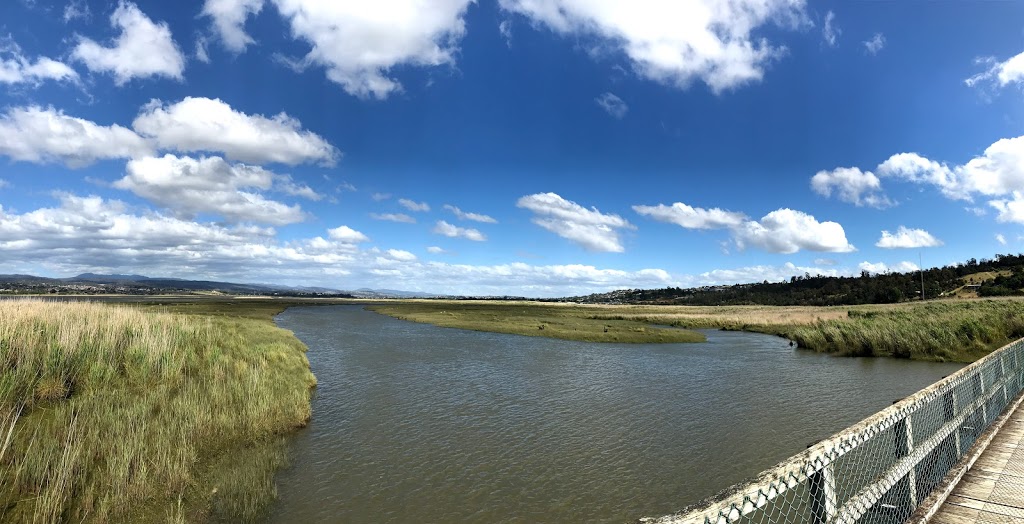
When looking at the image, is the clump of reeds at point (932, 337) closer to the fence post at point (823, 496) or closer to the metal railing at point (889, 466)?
the metal railing at point (889, 466)

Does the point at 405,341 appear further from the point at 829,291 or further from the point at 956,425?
the point at 829,291

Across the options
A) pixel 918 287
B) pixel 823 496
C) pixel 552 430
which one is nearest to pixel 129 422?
pixel 552 430

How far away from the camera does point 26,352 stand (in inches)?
447

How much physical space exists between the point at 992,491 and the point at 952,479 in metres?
0.48

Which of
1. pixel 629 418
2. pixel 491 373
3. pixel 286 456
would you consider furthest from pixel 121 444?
pixel 491 373

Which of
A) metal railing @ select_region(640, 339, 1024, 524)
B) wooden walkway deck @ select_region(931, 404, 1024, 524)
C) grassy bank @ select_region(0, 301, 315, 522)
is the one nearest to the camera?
metal railing @ select_region(640, 339, 1024, 524)

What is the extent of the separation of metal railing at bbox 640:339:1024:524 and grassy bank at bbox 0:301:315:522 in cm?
899

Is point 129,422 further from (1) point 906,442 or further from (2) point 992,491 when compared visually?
(2) point 992,491

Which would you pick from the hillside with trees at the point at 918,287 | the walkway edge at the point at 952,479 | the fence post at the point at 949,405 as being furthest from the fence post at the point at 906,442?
the hillside with trees at the point at 918,287

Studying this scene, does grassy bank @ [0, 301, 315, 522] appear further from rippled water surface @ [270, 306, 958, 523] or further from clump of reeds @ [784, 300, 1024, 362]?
clump of reeds @ [784, 300, 1024, 362]

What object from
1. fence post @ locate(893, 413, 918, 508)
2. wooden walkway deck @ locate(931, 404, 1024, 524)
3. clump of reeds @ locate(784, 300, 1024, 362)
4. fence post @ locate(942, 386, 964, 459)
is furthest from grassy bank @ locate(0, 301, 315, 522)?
clump of reeds @ locate(784, 300, 1024, 362)

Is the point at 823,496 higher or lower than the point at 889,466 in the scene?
higher

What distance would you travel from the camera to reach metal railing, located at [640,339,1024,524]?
A: 2.78m

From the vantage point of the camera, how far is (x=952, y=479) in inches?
241
